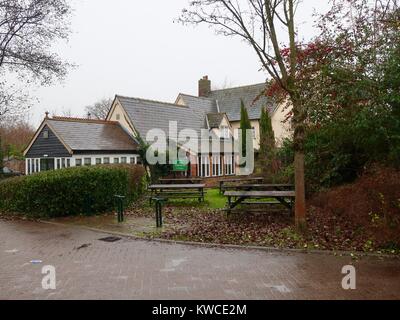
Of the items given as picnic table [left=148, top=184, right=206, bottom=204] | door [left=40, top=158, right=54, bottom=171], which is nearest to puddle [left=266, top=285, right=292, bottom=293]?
picnic table [left=148, top=184, right=206, bottom=204]

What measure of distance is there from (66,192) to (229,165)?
19.9 meters

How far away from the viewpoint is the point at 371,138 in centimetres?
947

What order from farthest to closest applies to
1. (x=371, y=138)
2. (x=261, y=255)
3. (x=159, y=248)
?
(x=371, y=138) → (x=159, y=248) → (x=261, y=255)

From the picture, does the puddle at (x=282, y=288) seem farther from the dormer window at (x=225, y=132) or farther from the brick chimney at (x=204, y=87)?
the brick chimney at (x=204, y=87)

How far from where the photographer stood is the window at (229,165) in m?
30.7

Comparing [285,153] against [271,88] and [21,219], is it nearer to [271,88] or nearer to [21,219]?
[271,88]

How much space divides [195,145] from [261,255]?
21.0 m

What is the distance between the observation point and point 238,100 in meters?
37.5

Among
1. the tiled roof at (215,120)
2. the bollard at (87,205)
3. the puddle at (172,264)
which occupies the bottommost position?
the puddle at (172,264)

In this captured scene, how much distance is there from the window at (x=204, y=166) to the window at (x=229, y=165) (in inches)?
104

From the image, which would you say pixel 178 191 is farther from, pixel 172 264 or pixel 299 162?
pixel 172 264

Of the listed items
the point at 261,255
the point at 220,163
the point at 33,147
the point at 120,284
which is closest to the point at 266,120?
the point at 220,163

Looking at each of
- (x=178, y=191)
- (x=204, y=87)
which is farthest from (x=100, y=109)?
(x=178, y=191)

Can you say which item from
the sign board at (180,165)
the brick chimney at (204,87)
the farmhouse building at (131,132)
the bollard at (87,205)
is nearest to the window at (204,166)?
the farmhouse building at (131,132)
